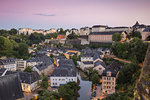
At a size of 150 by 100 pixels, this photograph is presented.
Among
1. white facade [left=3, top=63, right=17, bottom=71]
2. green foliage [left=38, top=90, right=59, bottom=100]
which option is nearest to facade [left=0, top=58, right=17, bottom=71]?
white facade [left=3, top=63, right=17, bottom=71]

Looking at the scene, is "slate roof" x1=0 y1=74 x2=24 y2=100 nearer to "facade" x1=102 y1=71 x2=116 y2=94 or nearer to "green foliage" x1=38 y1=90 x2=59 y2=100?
"green foliage" x1=38 y1=90 x2=59 y2=100

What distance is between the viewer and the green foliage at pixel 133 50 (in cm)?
2016

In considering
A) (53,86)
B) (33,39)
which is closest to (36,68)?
(53,86)

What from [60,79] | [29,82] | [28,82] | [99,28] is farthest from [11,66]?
[99,28]

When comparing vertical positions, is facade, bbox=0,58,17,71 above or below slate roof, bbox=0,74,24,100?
below

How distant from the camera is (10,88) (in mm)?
10547

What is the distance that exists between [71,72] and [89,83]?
153 inches

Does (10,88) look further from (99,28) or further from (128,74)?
(99,28)

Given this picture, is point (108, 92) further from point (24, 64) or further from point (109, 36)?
point (109, 36)

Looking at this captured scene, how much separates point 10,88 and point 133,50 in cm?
1848

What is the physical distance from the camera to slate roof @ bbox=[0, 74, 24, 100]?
10043mm

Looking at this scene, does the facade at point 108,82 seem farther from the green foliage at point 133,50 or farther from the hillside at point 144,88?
the hillside at point 144,88

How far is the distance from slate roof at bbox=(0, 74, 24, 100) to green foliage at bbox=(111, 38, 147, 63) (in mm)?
14672

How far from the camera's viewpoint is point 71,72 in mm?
19328
